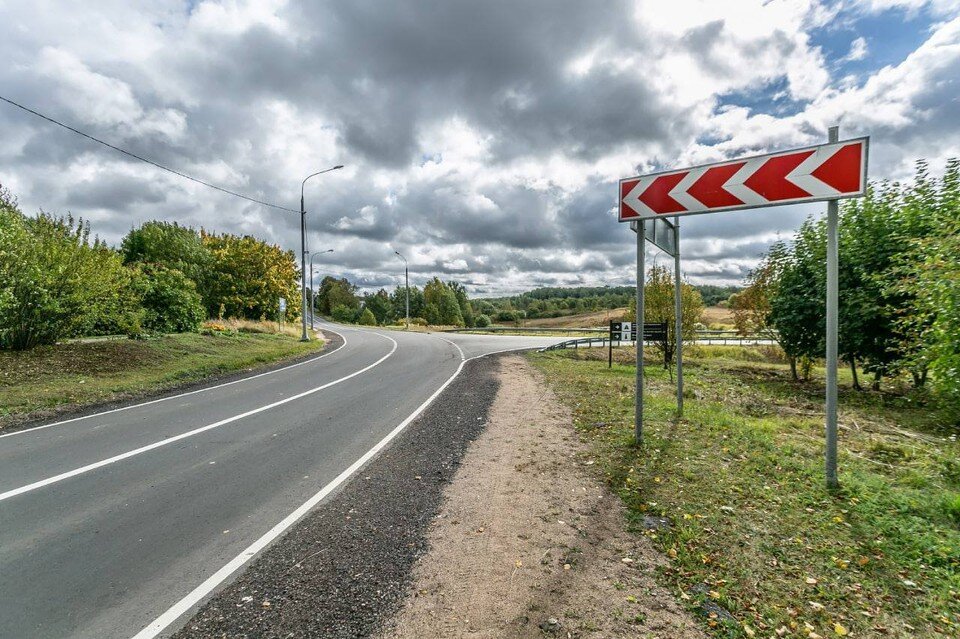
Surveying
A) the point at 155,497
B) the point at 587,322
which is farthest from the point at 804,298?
the point at 587,322

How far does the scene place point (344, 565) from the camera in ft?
11.1

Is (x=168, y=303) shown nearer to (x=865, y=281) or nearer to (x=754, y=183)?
(x=754, y=183)

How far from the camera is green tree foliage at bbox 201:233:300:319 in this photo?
29.7 meters

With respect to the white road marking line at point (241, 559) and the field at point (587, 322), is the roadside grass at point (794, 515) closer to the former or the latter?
the white road marking line at point (241, 559)

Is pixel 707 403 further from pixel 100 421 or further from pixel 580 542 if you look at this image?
pixel 100 421

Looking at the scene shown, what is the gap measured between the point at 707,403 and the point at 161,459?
1042 centimetres

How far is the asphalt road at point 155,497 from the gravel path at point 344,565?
22 cm

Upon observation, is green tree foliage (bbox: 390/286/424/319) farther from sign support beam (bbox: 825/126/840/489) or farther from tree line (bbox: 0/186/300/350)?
sign support beam (bbox: 825/126/840/489)

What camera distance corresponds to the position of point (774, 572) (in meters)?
3.25

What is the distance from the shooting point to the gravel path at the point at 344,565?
278 centimetres

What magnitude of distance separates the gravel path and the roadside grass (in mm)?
2087

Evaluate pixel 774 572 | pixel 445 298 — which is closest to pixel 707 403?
pixel 774 572

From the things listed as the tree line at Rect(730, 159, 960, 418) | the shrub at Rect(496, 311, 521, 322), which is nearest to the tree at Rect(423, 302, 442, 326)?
the shrub at Rect(496, 311, 521, 322)

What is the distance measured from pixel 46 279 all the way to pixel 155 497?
1330 centimetres
